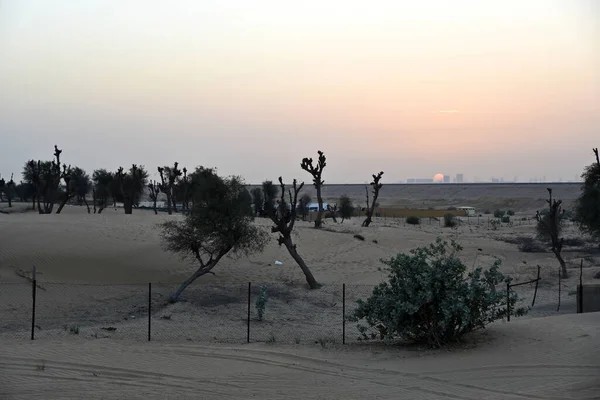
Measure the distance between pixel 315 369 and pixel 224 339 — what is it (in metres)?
4.89

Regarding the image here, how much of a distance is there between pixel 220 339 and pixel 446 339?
6571 mm

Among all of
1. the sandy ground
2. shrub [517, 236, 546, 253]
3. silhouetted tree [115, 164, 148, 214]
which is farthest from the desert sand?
silhouetted tree [115, 164, 148, 214]

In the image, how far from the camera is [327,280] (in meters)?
34.1

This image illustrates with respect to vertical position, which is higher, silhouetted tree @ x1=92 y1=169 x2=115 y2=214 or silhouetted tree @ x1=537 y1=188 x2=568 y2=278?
silhouetted tree @ x1=92 y1=169 x2=115 y2=214

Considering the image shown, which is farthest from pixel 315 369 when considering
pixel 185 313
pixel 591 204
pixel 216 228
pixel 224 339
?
pixel 591 204

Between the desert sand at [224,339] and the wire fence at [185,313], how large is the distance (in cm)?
8

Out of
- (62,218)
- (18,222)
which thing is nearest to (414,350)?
(18,222)

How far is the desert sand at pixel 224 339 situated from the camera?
12461mm

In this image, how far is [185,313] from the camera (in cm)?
2366

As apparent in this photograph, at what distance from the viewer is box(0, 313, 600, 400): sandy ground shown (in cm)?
1209

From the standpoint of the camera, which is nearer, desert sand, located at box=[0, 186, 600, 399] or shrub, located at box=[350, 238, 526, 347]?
desert sand, located at box=[0, 186, 600, 399]

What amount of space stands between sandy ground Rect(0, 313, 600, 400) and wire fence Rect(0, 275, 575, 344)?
1743mm

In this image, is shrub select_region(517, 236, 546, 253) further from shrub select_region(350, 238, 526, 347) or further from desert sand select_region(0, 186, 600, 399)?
shrub select_region(350, 238, 526, 347)

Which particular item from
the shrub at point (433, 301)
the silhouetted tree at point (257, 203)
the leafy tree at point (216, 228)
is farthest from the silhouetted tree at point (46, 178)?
the shrub at point (433, 301)
